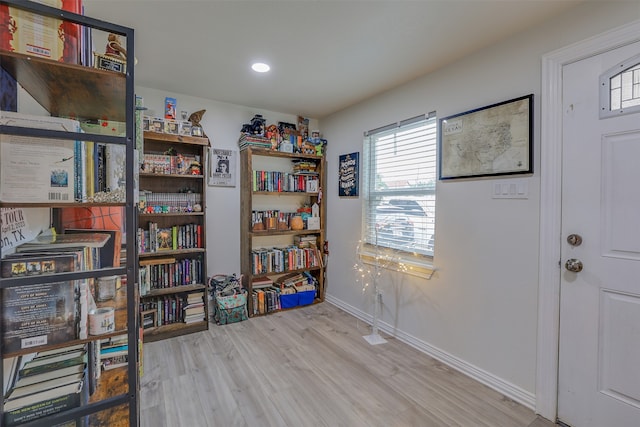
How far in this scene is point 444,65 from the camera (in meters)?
2.30

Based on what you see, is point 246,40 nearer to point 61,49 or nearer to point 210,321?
point 61,49

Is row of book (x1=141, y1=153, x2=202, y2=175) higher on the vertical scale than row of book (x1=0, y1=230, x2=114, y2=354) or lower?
higher

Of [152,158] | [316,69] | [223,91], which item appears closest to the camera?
[316,69]

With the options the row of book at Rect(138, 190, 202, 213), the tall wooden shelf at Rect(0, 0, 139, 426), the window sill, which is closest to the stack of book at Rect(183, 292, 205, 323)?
the row of book at Rect(138, 190, 202, 213)

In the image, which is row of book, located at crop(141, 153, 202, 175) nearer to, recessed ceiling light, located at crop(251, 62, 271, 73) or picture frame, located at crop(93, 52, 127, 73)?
recessed ceiling light, located at crop(251, 62, 271, 73)

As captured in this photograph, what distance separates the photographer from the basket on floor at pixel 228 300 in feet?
9.75

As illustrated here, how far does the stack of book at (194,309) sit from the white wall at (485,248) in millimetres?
1851

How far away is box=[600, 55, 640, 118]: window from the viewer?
1431 millimetres

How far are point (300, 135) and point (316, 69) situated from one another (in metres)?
1.30

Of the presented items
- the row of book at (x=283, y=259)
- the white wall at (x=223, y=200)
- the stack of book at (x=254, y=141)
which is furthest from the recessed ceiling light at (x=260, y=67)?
the row of book at (x=283, y=259)

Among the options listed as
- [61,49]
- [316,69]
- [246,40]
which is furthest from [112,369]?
[316,69]

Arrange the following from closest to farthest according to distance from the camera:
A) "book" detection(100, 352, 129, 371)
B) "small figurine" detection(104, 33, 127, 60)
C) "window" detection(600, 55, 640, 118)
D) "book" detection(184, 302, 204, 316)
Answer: "small figurine" detection(104, 33, 127, 60), "book" detection(100, 352, 129, 371), "window" detection(600, 55, 640, 118), "book" detection(184, 302, 204, 316)

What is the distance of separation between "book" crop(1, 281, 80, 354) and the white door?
7.89 ft

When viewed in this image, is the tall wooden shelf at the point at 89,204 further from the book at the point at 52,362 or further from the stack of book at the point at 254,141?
the stack of book at the point at 254,141
